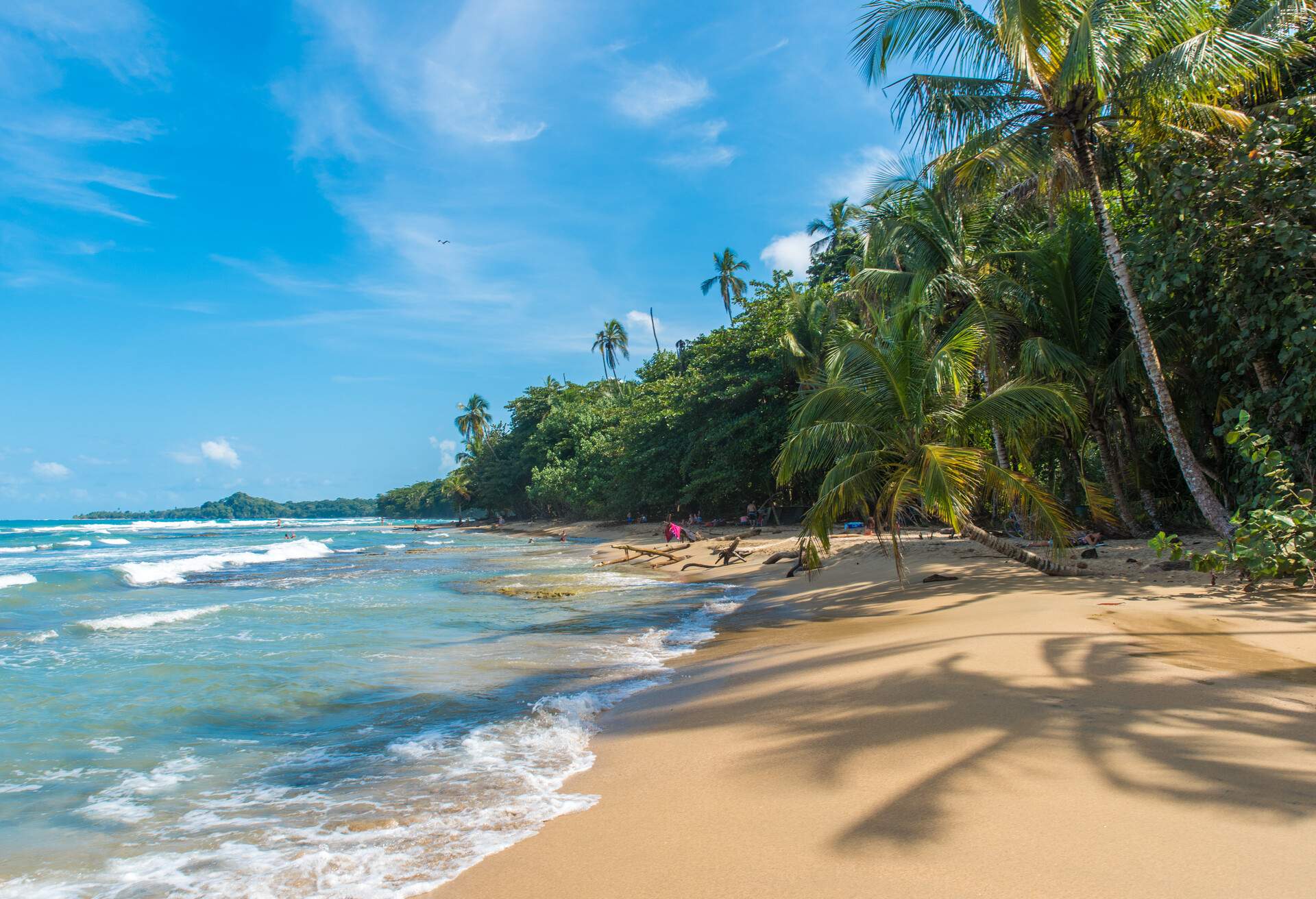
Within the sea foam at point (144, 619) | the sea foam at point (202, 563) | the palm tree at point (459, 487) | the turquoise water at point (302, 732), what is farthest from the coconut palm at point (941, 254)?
the palm tree at point (459, 487)

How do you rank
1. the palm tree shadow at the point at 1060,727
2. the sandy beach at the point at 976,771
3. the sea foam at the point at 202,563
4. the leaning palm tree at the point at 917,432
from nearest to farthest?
1. the sandy beach at the point at 976,771
2. the palm tree shadow at the point at 1060,727
3. the leaning palm tree at the point at 917,432
4. the sea foam at the point at 202,563

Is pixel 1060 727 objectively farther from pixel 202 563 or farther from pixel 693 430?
pixel 202 563

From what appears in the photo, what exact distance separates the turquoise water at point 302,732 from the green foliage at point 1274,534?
232 inches

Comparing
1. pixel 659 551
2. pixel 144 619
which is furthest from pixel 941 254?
pixel 144 619

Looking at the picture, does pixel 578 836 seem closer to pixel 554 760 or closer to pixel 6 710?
pixel 554 760

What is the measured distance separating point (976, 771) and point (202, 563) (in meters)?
29.4

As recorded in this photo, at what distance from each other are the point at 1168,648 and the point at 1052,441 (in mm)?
11727

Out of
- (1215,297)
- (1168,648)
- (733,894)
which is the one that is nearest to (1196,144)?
(1215,297)

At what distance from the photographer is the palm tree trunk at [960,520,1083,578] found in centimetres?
953

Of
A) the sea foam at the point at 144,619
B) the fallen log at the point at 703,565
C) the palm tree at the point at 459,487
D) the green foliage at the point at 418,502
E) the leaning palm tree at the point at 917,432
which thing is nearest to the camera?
the leaning palm tree at the point at 917,432

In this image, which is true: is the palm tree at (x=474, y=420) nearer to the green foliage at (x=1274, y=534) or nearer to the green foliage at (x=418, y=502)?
the green foliage at (x=418, y=502)

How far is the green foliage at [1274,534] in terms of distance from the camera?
6.82 m

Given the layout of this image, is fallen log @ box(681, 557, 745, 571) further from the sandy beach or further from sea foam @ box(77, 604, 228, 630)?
the sandy beach

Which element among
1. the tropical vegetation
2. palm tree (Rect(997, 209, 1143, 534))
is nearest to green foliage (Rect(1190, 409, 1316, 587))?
the tropical vegetation
